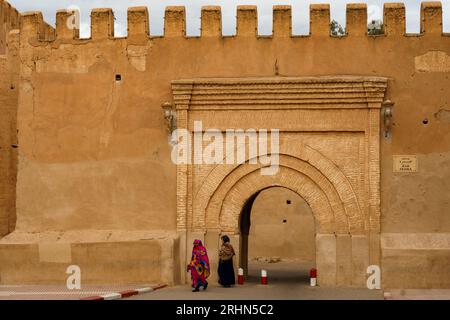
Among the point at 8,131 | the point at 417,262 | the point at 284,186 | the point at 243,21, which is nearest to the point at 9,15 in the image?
the point at 8,131

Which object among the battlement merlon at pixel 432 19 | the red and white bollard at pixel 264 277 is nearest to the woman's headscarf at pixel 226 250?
the red and white bollard at pixel 264 277

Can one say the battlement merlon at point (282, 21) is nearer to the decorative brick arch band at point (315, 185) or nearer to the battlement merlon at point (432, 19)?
the decorative brick arch band at point (315, 185)

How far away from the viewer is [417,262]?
15836mm

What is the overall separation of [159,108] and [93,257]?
302cm

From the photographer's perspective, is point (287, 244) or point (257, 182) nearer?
point (257, 182)

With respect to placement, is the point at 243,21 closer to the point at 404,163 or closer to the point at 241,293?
the point at 404,163

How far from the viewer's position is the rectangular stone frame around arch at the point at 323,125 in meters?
16.2

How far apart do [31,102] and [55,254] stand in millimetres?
3003

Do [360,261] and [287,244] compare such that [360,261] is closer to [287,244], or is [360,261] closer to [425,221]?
[425,221]

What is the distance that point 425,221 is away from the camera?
16.2m

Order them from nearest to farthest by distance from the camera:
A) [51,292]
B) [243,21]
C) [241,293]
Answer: [51,292] < [241,293] < [243,21]

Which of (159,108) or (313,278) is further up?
(159,108)

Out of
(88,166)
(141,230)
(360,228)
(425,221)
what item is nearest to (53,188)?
(88,166)

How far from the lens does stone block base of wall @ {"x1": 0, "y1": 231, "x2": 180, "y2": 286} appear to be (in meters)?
16.3
